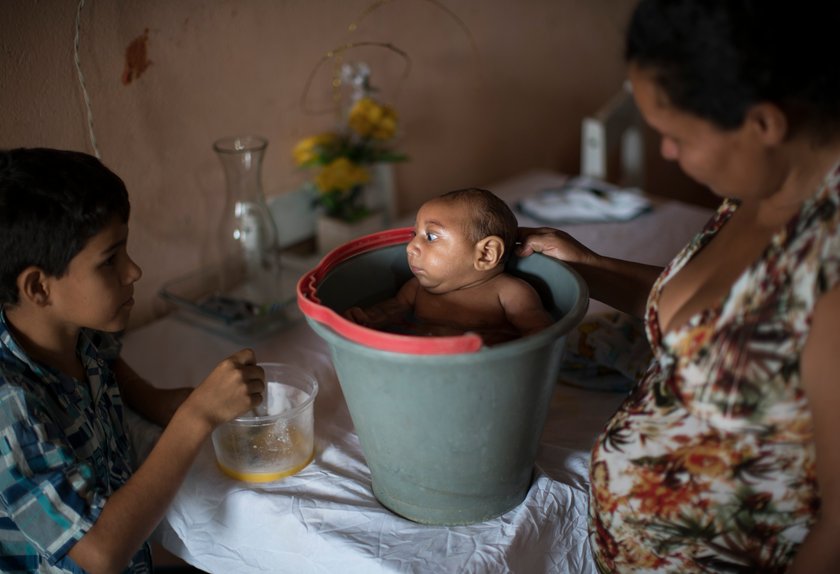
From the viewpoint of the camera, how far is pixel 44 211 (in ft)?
3.09

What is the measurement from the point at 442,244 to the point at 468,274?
0.07m

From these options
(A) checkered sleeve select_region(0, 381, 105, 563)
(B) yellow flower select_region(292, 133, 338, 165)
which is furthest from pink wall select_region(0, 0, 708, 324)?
(A) checkered sleeve select_region(0, 381, 105, 563)

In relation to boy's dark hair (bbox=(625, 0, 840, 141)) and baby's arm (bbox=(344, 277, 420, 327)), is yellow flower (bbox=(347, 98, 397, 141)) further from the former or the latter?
boy's dark hair (bbox=(625, 0, 840, 141))

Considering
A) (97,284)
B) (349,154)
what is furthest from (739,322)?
(349,154)

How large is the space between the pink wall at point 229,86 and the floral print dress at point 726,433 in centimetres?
41

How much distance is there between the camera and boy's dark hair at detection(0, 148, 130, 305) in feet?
3.07

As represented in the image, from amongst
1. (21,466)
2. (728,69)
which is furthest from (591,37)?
(21,466)

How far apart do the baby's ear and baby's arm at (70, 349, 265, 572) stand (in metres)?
0.35

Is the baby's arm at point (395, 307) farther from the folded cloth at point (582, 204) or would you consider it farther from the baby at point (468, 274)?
the folded cloth at point (582, 204)

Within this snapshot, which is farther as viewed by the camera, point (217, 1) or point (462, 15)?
point (462, 15)

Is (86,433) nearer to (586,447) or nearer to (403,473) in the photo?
(403,473)

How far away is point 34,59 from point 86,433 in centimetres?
66

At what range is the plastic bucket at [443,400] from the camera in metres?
0.83

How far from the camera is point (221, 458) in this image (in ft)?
3.61
